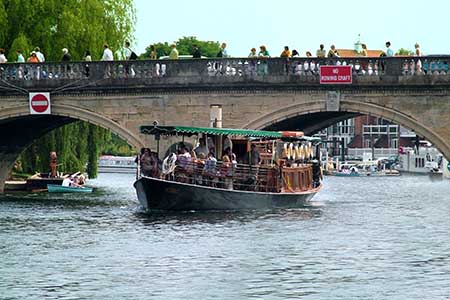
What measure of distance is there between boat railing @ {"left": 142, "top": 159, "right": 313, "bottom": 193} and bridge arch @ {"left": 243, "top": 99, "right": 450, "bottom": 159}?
80.6 inches

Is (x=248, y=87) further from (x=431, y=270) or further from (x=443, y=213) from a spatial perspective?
(x=431, y=270)

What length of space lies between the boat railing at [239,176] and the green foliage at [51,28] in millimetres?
11296

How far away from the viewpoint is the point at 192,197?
40906 mm

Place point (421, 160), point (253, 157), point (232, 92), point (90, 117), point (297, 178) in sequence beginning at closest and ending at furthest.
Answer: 1. point (253, 157)
2. point (297, 178)
3. point (232, 92)
4. point (90, 117)
5. point (421, 160)

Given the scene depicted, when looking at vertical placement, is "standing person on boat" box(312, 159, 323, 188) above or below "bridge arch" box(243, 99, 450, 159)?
below

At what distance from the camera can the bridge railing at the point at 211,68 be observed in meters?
45.3

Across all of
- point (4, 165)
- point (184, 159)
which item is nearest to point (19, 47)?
point (4, 165)

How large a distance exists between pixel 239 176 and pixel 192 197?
1632mm

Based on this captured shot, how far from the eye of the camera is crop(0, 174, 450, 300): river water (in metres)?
27.8

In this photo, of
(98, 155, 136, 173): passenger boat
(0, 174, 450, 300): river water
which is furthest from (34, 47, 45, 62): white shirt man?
(98, 155, 136, 173): passenger boat

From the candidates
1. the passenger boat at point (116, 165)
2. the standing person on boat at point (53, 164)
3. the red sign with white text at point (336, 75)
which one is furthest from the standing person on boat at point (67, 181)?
the passenger boat at point (116, 165)

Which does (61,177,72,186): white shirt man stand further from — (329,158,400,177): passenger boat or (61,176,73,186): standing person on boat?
(329,158,400,177): passenger boat

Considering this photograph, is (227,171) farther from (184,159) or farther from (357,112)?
(357,112)

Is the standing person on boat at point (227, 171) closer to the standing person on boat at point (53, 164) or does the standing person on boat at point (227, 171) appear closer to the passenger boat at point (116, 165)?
the standing person on boat at point (53, 164)
